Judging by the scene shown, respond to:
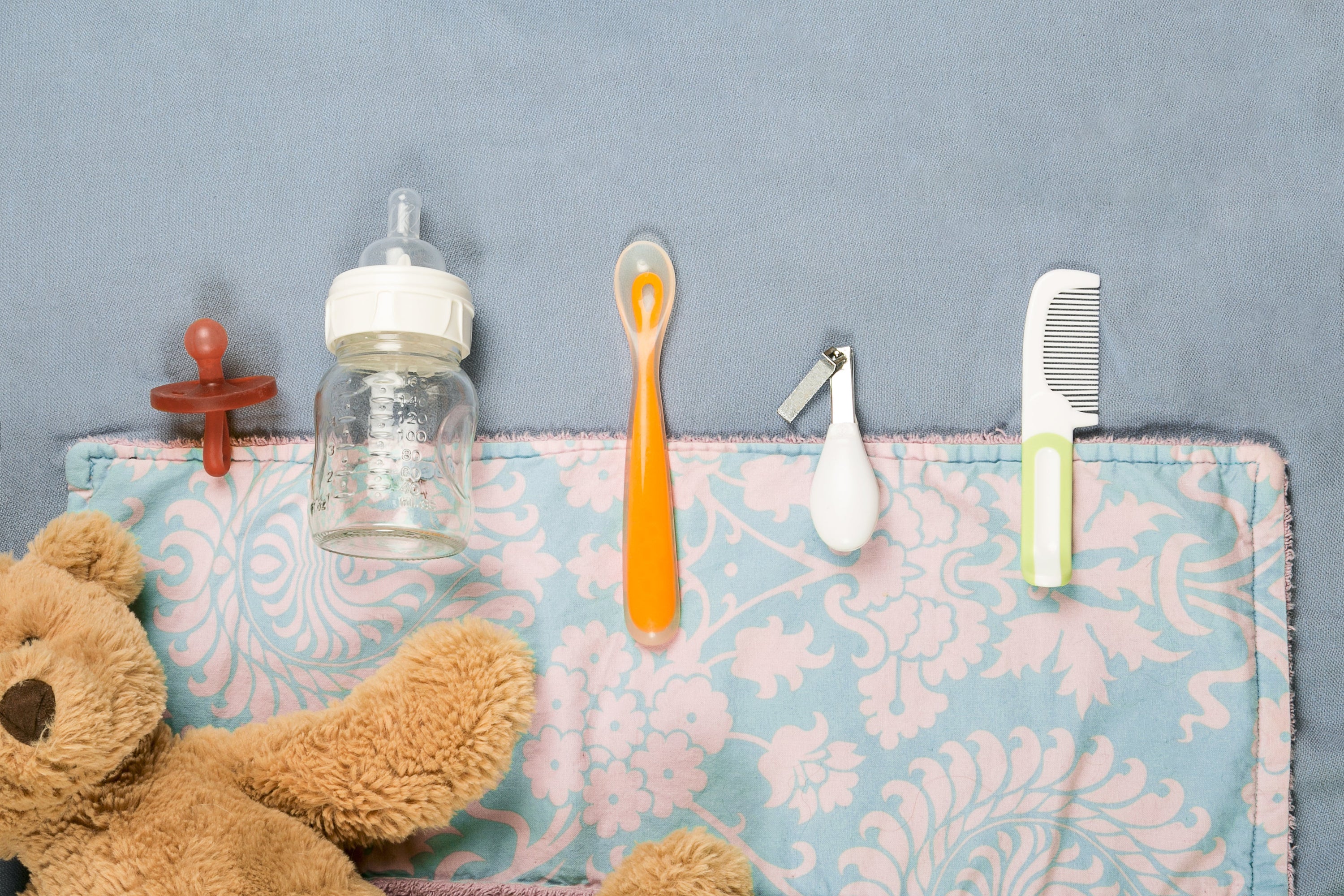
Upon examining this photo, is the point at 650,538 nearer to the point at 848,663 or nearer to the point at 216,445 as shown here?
the point at 848,663

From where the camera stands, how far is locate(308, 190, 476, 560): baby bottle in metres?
0.62

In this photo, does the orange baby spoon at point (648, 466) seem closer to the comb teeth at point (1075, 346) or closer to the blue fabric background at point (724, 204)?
the blue fabric background at point (724, 204)

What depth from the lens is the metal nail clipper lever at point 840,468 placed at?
63 cm

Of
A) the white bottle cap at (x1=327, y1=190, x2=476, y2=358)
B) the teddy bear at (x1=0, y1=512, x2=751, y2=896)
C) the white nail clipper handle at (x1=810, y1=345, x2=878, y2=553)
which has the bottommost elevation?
the teddy bear at (x1=0, y1=512, x2=751, y2=896)

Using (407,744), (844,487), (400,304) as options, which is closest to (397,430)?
Result: (400,304)

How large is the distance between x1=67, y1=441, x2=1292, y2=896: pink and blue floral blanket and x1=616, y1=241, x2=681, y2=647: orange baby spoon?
0.8 inches

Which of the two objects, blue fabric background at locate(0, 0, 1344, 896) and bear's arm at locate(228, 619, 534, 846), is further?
blue fabric background at locate(0, 0, 1344, 896)

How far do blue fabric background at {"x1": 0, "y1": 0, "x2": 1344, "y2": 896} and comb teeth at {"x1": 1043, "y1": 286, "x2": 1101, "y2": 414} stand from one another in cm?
1

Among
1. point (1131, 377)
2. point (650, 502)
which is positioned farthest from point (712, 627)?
point (1131, 377)

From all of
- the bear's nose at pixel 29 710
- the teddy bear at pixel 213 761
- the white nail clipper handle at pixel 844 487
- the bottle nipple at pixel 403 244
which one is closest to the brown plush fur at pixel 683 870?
the teddy bear at pixel 213 761

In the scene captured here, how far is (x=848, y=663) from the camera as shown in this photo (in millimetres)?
645

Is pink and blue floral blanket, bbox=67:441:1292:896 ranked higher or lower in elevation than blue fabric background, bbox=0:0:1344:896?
lower

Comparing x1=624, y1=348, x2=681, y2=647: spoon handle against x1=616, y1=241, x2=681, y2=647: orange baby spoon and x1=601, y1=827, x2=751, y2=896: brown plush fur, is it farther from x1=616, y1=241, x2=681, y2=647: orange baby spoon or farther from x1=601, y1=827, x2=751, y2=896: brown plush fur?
x1=601, y1=827, x2=751, y2=896: brown plush fur

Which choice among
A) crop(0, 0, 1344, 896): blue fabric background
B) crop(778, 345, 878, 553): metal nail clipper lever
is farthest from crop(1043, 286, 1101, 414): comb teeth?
crop(778, 345, 878, 553): metal nail clipper lever
